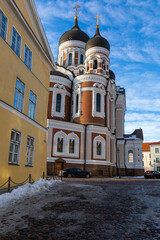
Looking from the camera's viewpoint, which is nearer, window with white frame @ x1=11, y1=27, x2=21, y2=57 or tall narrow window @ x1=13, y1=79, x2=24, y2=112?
window with white frame @ x1=11, y1=27, x2=21, y2=57

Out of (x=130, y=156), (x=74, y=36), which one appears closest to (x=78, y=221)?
(x=130, y=156)

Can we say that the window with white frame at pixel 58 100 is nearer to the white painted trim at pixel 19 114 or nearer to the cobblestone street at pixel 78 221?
the white painted trim at pixel 19 114

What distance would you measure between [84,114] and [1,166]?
22.0 metres

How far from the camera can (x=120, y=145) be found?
124 ft

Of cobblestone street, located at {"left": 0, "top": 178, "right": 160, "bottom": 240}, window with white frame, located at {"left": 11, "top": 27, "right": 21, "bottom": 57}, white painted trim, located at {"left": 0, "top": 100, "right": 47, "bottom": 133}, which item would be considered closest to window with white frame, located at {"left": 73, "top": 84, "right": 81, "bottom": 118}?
white painted trim, located at {"left": 0, "top": 100, "right": 47, "bottom": 133}

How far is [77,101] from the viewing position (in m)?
32.8

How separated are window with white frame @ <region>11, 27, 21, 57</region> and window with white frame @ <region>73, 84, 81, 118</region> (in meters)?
20.0

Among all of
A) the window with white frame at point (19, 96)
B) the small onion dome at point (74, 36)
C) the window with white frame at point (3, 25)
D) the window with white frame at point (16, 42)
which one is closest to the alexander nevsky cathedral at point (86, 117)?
the small onion dome at point (74, 36)

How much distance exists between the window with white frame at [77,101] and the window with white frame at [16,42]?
1996cm

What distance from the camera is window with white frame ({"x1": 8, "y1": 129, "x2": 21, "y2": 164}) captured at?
1066 cm

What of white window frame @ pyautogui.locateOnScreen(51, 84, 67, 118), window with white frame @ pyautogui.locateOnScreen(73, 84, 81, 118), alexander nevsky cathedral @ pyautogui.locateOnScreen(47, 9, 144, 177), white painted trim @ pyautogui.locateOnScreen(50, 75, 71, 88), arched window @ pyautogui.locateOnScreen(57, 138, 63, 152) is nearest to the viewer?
arched window @ pyautogui.locateOnScreen(57, 138, 63, 152)

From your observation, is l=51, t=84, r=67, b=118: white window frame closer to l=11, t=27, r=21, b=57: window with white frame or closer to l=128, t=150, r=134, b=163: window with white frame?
l=128, t=150, r=134, b=163: window with white frame

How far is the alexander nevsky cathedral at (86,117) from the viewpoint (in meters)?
28.3

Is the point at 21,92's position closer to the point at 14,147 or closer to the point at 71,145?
the point at 14,147
